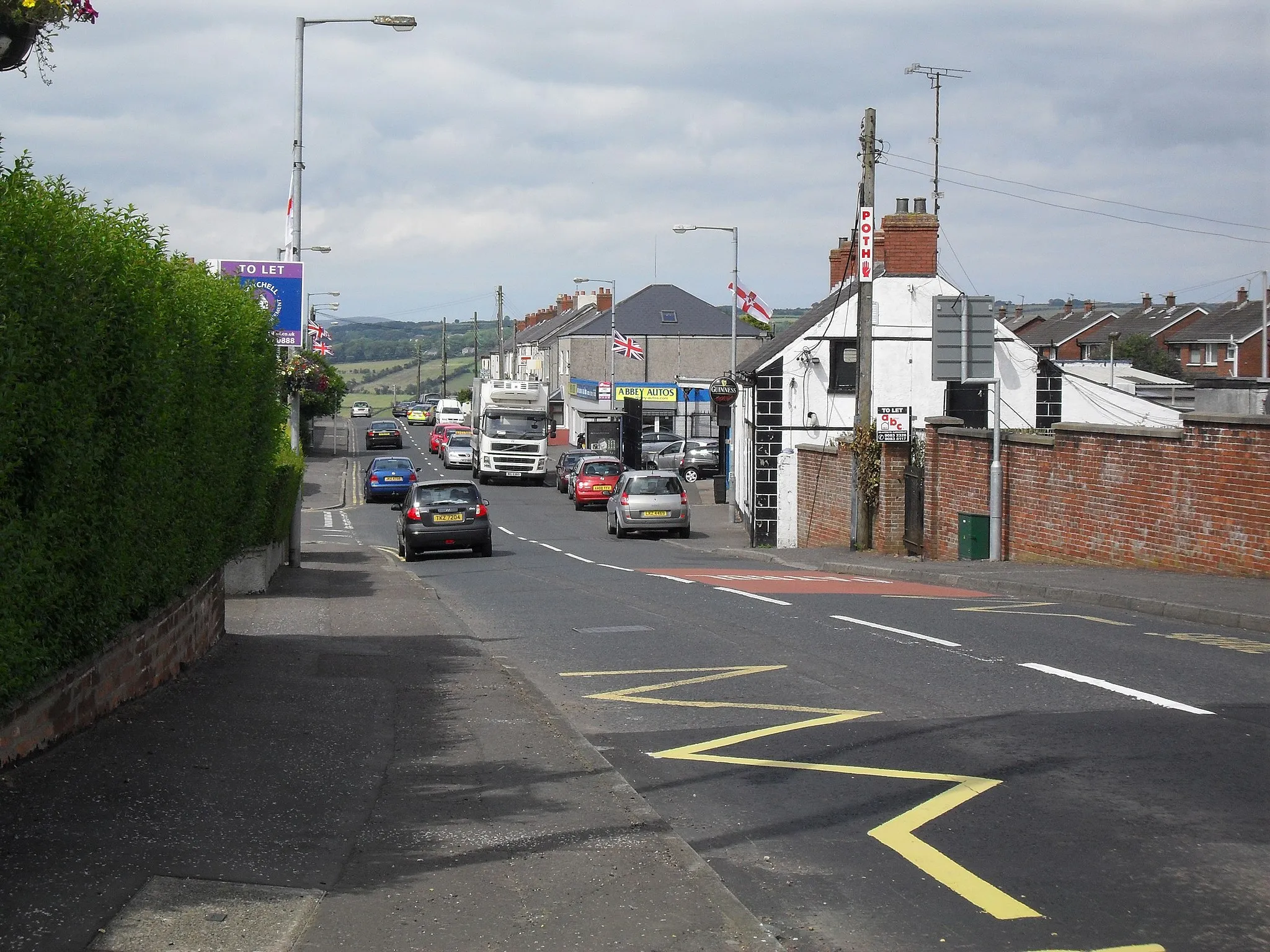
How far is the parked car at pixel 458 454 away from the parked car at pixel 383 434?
13.9 m

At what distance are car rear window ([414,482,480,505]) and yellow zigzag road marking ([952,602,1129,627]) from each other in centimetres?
1397

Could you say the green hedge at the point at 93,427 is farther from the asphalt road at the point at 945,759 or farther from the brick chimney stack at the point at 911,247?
the brick chimney stack at the point at 911,247

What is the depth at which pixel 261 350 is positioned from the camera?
14.7 metres

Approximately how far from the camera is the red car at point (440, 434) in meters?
78.8

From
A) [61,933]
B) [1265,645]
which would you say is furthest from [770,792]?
[1265,645]

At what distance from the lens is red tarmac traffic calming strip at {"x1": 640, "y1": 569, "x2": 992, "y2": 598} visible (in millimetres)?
17984

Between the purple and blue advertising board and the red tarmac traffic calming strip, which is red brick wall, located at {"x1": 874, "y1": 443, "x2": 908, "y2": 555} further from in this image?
the purple and blue advertising board

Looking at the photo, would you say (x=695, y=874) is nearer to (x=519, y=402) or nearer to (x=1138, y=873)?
(x=1138, y=873)

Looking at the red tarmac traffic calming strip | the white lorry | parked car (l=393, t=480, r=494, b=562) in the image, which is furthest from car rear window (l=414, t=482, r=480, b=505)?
the white lorry

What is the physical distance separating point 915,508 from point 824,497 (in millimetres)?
5017

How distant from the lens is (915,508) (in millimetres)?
26422

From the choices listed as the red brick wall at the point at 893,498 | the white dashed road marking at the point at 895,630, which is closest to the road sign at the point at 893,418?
the red brick wall at the point at 893,498

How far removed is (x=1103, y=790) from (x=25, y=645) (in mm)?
5215

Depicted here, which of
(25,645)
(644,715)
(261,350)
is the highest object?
(261,350)
